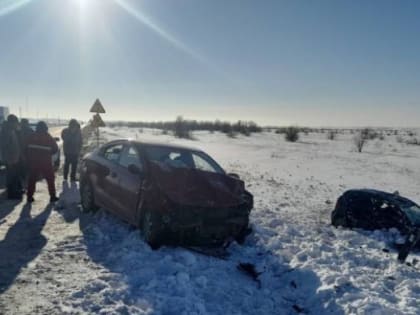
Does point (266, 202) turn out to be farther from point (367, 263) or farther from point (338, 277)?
point (338, 277)

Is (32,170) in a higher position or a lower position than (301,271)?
higher

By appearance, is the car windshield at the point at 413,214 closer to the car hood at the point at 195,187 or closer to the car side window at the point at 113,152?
the car hood at the point at 195,187

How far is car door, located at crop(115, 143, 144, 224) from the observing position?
20.8 feet

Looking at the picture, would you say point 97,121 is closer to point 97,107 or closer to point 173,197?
point 97,107

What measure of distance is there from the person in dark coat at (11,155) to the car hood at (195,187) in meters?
5.07

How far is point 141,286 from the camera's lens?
4.71 meters

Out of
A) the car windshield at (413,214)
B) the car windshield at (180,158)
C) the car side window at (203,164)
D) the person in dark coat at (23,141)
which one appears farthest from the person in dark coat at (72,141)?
the car windshield at (413,214)

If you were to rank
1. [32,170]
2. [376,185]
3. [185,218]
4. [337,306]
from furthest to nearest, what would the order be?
[376,185]
[32,170]
[185,218]
[337,306]

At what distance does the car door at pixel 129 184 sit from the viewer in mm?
6346

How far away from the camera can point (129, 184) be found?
259 inches

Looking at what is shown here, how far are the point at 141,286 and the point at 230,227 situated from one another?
1.88m

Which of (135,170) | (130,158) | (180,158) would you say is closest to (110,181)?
(130,158)

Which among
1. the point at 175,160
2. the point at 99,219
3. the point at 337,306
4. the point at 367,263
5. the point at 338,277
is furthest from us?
the point at 99,219

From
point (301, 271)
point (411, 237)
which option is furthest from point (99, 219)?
point (411, 237)
